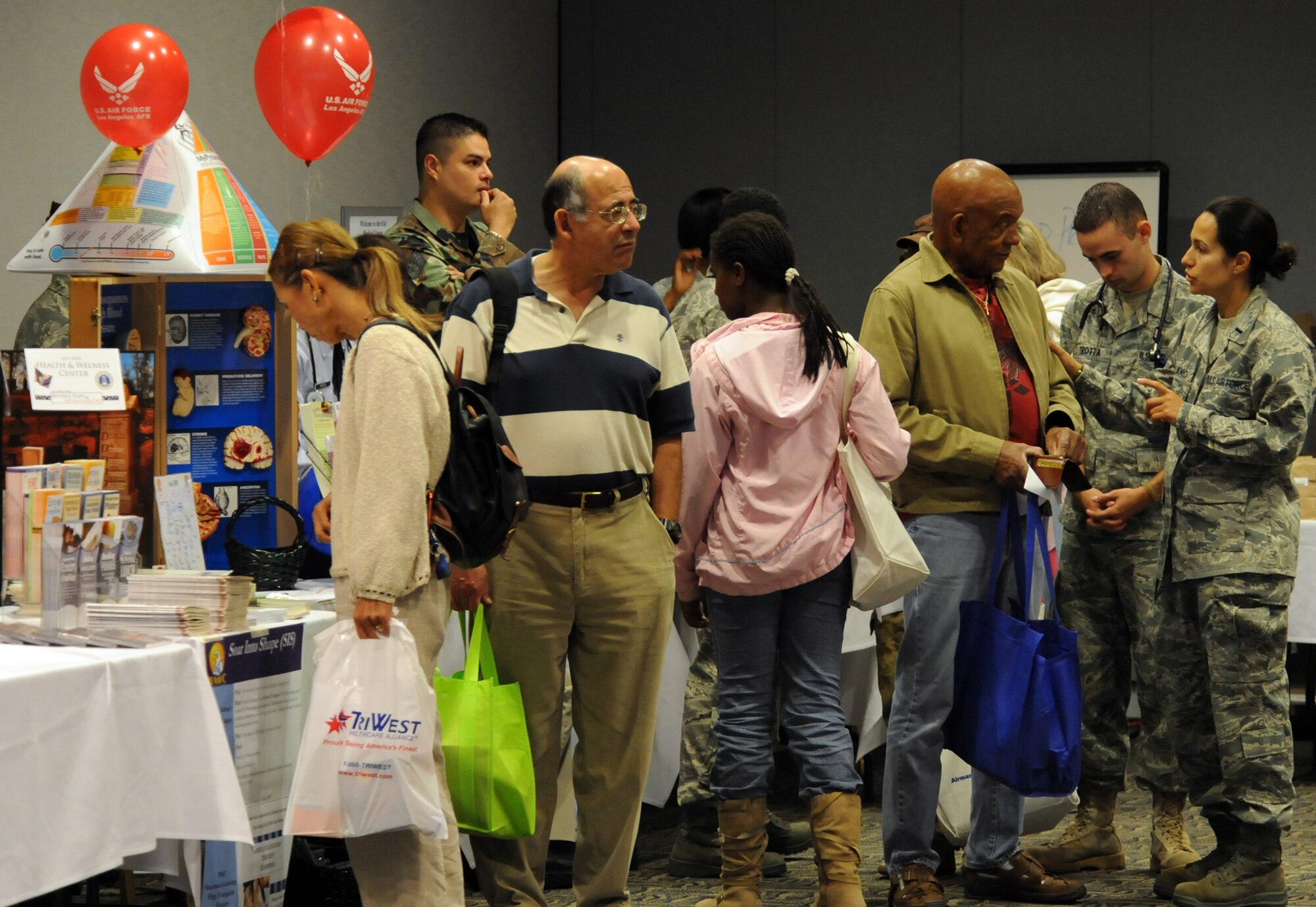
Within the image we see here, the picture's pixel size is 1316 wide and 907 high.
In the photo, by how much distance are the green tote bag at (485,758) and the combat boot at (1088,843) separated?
65.1 inches

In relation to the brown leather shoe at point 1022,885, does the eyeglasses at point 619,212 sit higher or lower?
higher

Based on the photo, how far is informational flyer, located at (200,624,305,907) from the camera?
9.72ft

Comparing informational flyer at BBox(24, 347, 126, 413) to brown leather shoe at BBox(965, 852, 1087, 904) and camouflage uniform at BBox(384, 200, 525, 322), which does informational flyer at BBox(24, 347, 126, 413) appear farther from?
brown leather shoe at BBox(965, 852, 1087, 904)

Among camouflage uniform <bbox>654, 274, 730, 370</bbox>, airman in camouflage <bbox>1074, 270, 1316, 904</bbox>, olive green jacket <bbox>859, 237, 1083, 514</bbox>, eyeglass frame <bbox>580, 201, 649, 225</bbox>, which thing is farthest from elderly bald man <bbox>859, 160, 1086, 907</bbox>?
camouflage uniform <bbox>654, 274, 730, 370</bbox>

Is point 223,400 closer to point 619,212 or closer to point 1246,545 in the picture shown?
point 619,212

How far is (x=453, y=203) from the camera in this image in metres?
4.09

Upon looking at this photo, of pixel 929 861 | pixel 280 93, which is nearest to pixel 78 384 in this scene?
pixel 280 93

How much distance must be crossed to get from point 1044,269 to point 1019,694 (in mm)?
1806

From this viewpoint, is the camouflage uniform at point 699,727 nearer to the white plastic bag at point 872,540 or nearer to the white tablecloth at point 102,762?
the white plastic bag at point 872,540

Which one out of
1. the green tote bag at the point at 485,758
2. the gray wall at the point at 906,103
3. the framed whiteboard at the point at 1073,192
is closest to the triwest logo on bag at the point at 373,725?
the green tote bag at the point at 485,758

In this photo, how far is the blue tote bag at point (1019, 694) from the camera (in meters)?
3.29

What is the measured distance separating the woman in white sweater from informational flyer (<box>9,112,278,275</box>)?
674 mm

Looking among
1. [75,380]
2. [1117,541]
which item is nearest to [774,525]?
[1117,541]

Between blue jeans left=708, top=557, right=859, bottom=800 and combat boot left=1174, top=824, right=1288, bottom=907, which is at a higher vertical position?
blue jeans left=708, top=557, right=859, bottom=800
